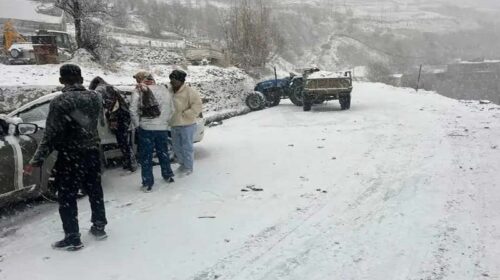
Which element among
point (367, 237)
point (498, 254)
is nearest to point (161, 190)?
point (367, 237)

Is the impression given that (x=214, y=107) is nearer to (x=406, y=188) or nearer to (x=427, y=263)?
(x=406, y=188)

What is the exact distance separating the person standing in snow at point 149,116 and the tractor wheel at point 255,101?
10.5m

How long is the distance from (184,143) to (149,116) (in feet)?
3.07

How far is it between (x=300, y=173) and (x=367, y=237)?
265 centimetres

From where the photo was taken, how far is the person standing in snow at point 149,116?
6.22 metres

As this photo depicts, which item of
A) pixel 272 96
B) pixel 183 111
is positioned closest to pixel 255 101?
pixel 272 96

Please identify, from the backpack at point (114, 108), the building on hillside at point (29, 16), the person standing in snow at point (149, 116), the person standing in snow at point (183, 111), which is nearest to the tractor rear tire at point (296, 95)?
the person standing in snow at point (183, 111)

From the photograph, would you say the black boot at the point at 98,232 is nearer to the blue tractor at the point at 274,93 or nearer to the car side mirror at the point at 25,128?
the car side mirror at the point at 25,128

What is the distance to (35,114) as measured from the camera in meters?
6.65

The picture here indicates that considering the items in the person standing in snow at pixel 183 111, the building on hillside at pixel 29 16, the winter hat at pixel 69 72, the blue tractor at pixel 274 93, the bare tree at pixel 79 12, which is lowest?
the blue tractor at pixel 274 93

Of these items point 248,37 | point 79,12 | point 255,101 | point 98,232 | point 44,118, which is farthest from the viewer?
point 248,37

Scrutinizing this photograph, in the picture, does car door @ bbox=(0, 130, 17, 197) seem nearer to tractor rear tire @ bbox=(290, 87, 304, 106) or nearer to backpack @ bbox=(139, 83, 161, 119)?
backpack @ bbox=(139, 83, 161, 119)

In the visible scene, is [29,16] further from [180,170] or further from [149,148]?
[149,148]

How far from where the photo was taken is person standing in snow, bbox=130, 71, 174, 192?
6.22 m
